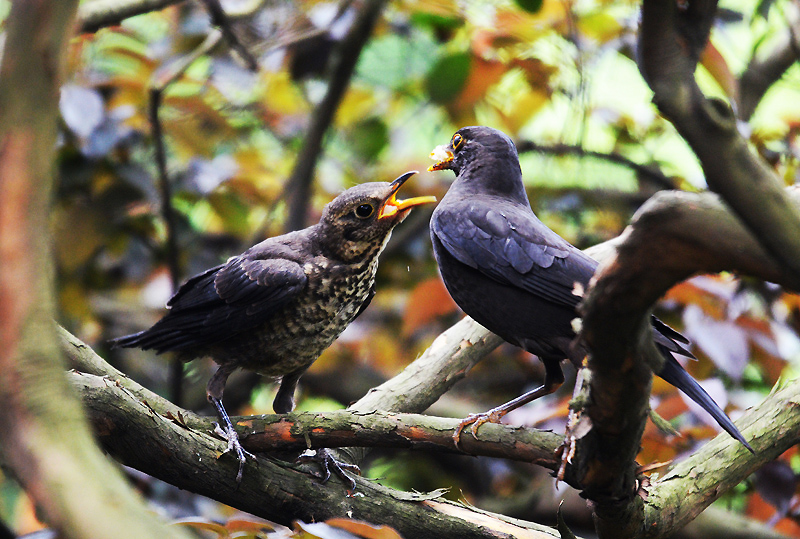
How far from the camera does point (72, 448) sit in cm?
100

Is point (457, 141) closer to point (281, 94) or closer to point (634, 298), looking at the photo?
point (634, 298)

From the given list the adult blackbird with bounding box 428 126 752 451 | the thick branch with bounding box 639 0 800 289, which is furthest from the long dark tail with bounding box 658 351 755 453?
the thick branch with bounding box 639 0 800 289

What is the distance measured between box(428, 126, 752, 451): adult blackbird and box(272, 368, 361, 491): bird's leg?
1.60 feet

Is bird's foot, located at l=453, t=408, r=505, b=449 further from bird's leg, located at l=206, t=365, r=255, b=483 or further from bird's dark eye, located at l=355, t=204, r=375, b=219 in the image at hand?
bird's dark eye, located at l=355, t=204, r=375, b=219

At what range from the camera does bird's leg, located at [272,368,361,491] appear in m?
2.48

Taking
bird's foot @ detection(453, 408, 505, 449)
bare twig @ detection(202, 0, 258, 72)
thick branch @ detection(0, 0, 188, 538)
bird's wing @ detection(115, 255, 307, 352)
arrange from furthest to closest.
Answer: bare twig @ detection(202, 0, 258, 72)
bird's wing @ detection(115, 255, 307, 352)
bird's foot @ detection(453, 408, 505, 449)
thick branch @ detection(0, 0, 188, 538)

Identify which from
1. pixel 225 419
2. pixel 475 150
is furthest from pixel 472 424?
pixel 475 150

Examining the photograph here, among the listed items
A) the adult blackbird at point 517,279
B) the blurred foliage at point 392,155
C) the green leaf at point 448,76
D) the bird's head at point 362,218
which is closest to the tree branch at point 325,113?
the blurred foliage at point 392,155

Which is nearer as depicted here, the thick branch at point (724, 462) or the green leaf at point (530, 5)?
the thick branch at point (724, 462)

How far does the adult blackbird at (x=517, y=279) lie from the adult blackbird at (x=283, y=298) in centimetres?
29

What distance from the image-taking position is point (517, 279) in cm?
248

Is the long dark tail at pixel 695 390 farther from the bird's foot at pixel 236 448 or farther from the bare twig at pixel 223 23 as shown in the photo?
the bare twig at pixel 223 23

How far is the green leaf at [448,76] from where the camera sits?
14.7 feet

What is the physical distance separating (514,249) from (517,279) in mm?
127
